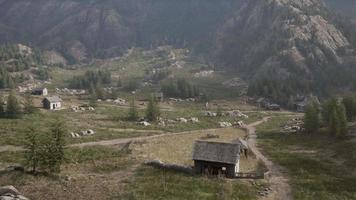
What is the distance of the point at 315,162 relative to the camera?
88.7m

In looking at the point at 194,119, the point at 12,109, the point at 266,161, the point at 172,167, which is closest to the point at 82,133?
the point at 12,109

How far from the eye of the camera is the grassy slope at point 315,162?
6650 cm

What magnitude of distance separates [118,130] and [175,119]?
99.3 feet

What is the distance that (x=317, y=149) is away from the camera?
102875 mm

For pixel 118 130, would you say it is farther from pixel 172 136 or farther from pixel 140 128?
pixel 172 136

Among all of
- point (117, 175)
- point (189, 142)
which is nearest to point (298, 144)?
point (189, 142)

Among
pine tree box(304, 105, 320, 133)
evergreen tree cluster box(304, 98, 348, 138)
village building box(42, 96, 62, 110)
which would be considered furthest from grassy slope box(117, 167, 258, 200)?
village building box(42, 96, 62, 110)

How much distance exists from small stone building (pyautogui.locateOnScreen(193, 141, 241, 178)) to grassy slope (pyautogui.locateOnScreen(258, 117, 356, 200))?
9.88 metres

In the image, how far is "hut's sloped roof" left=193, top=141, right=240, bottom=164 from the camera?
2859 inches

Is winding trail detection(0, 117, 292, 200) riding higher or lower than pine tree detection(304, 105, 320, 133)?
lower

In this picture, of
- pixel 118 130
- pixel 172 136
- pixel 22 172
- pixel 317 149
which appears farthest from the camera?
pixel 118 130

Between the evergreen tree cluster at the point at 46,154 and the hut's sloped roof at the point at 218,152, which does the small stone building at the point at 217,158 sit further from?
the evergreen tree cluster at the point at 46,154

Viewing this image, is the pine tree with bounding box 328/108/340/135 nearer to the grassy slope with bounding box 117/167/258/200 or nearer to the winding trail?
the winding trail

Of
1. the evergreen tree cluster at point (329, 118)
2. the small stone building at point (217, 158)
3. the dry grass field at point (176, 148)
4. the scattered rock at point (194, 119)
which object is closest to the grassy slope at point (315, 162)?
the evergreen tree cluster at point (329, 118)
